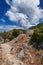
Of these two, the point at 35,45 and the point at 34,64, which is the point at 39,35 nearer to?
the point at 35,45

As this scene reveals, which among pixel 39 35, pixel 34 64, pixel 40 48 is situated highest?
pixel 39 35

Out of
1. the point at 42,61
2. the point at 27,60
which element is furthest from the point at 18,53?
the point at 42,61

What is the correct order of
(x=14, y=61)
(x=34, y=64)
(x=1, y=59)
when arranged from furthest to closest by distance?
1. (x=1, y=59)
2. (x=14, y=61)
3. (x=34, y=64)

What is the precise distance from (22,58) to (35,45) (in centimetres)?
400

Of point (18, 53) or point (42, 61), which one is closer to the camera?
point (42, 61)

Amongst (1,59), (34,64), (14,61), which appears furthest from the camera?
(1,59)

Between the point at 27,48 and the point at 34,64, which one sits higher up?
the point at 27,48

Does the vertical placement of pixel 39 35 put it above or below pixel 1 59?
above

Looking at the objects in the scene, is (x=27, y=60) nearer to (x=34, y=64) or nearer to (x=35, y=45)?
(x=34, y=64)

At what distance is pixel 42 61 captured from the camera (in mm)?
25422

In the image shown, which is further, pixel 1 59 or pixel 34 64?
pixel 1 59

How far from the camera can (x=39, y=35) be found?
30.3 metres

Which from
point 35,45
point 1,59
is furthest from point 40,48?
point 1,59

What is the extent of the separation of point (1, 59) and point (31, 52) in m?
5.05
